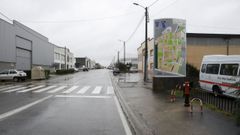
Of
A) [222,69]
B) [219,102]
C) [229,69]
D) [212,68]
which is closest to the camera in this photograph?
[219,102]

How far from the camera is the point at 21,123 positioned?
25.5 ft

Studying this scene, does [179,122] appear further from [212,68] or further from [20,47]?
[20,47]

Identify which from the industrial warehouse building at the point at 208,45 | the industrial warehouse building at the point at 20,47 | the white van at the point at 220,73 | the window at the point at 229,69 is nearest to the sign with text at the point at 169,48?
the white van at the point at 220,73

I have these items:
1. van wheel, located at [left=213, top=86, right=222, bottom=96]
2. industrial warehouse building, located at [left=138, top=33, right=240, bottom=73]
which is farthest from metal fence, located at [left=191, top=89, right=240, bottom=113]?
industrial warehouse building, located at [left=138, top=33, right=240, bottom=73]

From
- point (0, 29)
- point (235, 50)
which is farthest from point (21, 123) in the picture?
point (235, 50)

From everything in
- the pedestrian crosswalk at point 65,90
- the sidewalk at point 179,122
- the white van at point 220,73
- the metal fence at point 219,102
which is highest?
the white van at point 220,73

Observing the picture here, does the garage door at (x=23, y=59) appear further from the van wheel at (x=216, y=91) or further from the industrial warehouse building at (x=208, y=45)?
the van wheel at (x=216, y=91)

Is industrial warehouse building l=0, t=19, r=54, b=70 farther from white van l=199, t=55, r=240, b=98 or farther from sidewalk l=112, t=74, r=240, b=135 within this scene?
sidewalk l=112, t=74, r=240, b=135

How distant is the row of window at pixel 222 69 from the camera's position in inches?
551

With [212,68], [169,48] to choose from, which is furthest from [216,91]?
[169,48]

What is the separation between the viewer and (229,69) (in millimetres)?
14375

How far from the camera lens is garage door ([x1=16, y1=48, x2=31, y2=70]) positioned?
146ft

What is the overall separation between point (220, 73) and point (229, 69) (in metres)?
0.83

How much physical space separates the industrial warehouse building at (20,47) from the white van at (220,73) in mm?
30843
